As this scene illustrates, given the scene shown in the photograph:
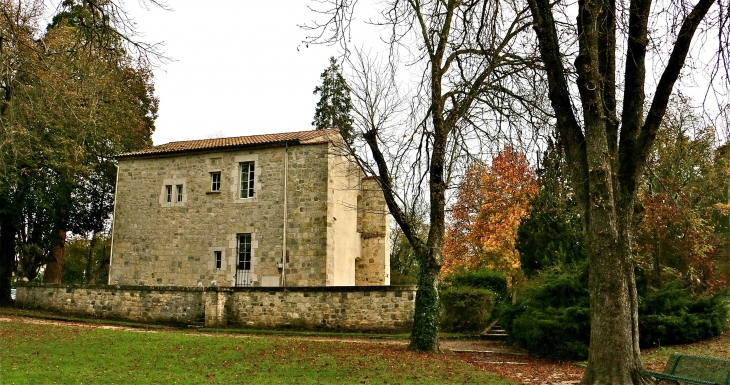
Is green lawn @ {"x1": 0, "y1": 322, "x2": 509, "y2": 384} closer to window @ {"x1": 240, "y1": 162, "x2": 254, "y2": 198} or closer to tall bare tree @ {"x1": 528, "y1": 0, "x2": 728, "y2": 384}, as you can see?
tall bare tree @ {"x1": 528, "y1": 0, "x2": 728, "y2": 384}

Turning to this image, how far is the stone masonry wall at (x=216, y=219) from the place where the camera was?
23141 mm

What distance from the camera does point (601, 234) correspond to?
829cm

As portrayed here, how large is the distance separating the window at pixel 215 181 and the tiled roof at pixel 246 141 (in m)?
1.17

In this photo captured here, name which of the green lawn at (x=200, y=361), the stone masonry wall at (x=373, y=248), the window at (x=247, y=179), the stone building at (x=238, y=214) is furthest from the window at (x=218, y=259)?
the green lawn at (x=200, y=361)

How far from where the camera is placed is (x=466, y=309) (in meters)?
19.7

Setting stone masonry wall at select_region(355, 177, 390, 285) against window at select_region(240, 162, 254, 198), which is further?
stone masonry wall at select_region(355, 177, 390, 285)

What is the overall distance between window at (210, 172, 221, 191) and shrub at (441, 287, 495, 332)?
1108 centimetres

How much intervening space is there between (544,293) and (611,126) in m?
6.55

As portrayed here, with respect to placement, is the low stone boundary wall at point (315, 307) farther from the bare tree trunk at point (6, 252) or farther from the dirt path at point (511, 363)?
the bare tree trunk at point (6, 252)

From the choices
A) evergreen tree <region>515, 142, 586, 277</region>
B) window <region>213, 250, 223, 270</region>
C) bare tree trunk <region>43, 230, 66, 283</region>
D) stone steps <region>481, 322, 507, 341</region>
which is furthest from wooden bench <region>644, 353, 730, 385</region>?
bare tree trunk <region>43, 230, 66, 283</region>

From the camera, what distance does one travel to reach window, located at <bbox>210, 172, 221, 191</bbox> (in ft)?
82.5

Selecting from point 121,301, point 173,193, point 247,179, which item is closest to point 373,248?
point 247,179

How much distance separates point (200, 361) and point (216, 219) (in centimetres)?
1390

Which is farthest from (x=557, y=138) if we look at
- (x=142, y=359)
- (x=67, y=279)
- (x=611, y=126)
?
(x=67, y=279)
